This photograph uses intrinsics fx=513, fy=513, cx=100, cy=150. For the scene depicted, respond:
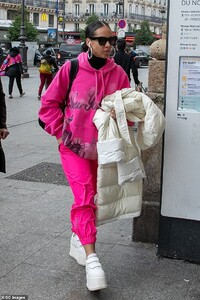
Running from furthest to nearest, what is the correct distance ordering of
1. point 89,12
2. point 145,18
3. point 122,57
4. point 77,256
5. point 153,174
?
point 145,18 → point 89,12 → point 122,57 → point 153,174 → point 77,256

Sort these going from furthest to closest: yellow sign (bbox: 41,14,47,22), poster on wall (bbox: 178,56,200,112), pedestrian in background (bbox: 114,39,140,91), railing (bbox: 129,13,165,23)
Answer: railing (bbox: 129,13,165,23) → yellow sign (bbox: 41,14,47,22) → pedestrian in background (bbox: 114,39,140,91) → poster on wall (bbox: 178,56,200,112)

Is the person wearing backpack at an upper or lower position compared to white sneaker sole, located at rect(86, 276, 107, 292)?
upper

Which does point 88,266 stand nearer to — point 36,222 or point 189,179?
point 189,179

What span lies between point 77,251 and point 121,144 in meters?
1.03

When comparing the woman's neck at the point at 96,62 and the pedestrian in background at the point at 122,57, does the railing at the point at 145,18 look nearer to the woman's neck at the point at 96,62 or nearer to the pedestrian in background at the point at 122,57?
the pedestrian in background at the point at 122,57

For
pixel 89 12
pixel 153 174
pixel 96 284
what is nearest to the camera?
pixel 96 284

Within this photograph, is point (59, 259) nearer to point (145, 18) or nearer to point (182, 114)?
point (182, 114)

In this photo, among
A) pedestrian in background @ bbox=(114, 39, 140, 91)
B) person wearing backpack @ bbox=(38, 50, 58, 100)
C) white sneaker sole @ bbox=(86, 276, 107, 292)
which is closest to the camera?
white sneaker sole @ bbox=(86, 276, 107, 292)

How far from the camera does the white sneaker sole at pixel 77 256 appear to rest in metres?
3.87

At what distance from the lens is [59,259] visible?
4.00 m

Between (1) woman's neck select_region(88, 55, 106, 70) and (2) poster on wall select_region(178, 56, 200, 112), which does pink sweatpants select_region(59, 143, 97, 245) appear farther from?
(2) poster on wall select_region(178, 56, 200, 112)

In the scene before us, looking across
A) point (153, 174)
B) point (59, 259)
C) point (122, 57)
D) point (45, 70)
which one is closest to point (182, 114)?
point (153, 174)

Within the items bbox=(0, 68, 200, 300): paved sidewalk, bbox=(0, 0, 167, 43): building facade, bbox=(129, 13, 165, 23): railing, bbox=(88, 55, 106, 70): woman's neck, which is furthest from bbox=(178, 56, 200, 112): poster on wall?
bbox=(129, 13, 165, 23): railing

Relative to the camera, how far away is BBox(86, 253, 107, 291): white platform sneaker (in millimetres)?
3328
